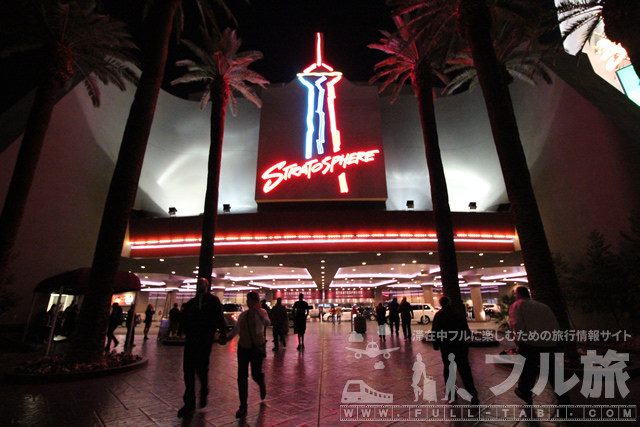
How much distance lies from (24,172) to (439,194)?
47.5 feet

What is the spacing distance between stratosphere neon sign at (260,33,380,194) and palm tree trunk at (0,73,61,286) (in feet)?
35.8

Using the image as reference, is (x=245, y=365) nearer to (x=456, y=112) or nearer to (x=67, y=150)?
(x=67, y=150)

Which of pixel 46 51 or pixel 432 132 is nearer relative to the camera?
pixel 46 51

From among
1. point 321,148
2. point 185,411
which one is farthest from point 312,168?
point 185,411

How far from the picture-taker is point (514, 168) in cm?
862

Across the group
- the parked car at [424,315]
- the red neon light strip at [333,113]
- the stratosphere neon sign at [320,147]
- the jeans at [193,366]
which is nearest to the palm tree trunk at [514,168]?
the jeans at [193,366]

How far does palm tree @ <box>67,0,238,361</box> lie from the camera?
7934 mm

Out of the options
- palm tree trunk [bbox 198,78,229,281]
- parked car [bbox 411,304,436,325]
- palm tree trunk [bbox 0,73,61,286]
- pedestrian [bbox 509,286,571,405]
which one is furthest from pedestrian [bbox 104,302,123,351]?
parked car [bbox 411,304,436,325]

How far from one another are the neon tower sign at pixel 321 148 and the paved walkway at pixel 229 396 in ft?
41.0

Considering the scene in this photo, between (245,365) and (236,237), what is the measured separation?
14317mm

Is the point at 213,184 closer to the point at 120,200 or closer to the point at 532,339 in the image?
the point at 120,200

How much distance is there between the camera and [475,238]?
18906 millimetres

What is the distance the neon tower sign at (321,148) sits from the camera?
65.8ft

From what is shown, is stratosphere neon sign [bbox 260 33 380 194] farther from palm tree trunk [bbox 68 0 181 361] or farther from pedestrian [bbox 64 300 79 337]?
pedestrian [bbox 64 300 79 337]
